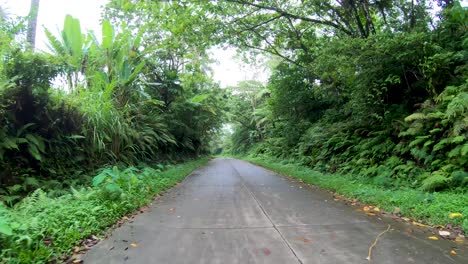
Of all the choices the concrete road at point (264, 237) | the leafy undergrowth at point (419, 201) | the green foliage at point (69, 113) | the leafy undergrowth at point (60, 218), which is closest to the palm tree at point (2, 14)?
the green foliage at point (69, 113)

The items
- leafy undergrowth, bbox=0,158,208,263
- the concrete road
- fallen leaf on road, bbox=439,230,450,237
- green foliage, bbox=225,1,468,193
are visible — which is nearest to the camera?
leafy undergrowth, bbox=0,158,208,263

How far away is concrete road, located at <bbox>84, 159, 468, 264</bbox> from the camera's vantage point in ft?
11.5

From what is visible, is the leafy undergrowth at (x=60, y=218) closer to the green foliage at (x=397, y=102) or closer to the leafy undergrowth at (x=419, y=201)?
the leafy undergrowth at (x=419, y=201)

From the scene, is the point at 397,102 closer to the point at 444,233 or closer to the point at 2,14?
the point at 444,233

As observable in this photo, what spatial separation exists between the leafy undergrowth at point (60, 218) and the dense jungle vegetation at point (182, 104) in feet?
0.06

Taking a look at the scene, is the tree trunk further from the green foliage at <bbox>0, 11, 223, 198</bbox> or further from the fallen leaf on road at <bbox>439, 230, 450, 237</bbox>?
the fallen leaf on road at <bbox>439, 230, 450, 237</bbox>

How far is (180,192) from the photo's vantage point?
8.04 m

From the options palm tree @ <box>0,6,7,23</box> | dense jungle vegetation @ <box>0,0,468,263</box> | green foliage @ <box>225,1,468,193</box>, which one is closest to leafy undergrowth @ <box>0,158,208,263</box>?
dense jungle vegetation @ <box>0,0,468,263</box>

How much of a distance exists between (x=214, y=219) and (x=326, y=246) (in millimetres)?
1949

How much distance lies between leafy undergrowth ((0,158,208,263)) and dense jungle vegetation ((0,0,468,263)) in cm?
2

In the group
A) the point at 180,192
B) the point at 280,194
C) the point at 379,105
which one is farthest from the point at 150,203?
the point at 379,105

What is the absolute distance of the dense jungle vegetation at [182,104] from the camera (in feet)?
18.4

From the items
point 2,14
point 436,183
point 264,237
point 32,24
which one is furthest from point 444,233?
point 32,24

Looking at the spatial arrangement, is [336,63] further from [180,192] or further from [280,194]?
[180,192]
